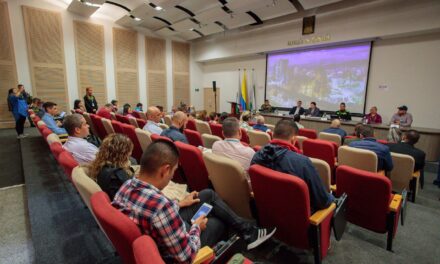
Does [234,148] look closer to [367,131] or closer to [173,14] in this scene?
[367,131]

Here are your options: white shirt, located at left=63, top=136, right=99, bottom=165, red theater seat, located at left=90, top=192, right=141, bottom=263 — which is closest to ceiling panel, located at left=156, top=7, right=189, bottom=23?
white shirt, located at left=63, top=136, right=99, bottom=165

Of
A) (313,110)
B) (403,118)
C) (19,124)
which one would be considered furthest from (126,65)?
(403,118)

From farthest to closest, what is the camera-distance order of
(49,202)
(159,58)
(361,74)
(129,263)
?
(159,58) < (361,74) < (49,202) < (129,263)

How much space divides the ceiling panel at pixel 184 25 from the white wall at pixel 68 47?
1.69 metres

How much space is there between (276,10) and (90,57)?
7.33m

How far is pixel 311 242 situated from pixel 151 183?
4.13 feet

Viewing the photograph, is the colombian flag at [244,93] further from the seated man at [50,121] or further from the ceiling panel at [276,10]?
the seated man at [50,121]

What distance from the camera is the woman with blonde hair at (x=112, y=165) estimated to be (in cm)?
162

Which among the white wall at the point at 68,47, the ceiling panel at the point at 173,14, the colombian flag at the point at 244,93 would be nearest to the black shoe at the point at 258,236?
the ceiling panel at the point at 173,14

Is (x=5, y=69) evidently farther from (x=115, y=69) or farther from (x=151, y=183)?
(x=151, y=183)

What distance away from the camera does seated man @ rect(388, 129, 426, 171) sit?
3.12 metres

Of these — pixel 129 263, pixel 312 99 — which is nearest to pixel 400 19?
pixel 312 99

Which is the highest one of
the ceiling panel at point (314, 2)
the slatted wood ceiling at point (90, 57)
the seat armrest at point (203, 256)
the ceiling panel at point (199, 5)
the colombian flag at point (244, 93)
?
the ceiling panel at point (199, 5)

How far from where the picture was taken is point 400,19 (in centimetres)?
607
